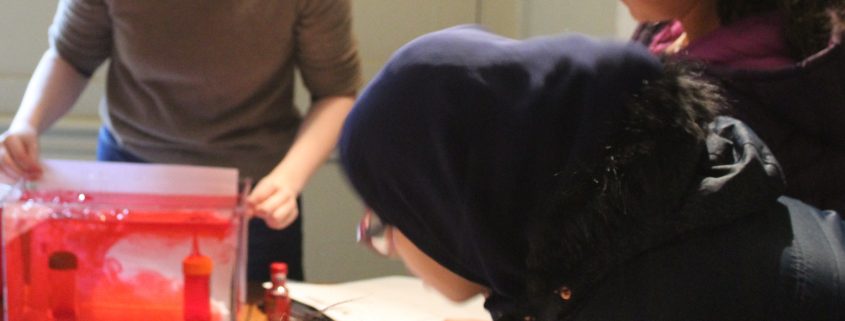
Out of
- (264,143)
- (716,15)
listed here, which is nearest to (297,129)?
(264,143)

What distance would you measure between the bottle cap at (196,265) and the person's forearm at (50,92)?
331 millimetres

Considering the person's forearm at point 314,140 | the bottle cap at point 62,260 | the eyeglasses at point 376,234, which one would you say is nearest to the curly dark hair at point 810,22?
the eyeglasses at point 376,234

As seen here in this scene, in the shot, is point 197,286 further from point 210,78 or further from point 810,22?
point 810,22

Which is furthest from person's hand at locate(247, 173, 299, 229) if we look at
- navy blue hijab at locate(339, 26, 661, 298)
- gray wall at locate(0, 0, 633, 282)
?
gray wall at locate(0, 0, 633, 282)

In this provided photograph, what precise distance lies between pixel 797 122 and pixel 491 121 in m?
0.29

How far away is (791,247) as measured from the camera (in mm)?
583

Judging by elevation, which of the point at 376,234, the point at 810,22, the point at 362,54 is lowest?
the point at 362,54

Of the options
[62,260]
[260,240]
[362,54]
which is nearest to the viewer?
[62,260]

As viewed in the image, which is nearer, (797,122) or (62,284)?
(797,122)

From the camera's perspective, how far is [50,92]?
3.58ft

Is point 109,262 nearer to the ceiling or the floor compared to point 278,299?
nearer to the ceiling

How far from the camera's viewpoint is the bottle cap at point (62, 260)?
82 cm

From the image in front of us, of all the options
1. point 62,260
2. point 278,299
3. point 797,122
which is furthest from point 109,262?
point 797,122

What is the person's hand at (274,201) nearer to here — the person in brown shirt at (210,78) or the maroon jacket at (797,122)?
the person in brown shirt at (210,78)
